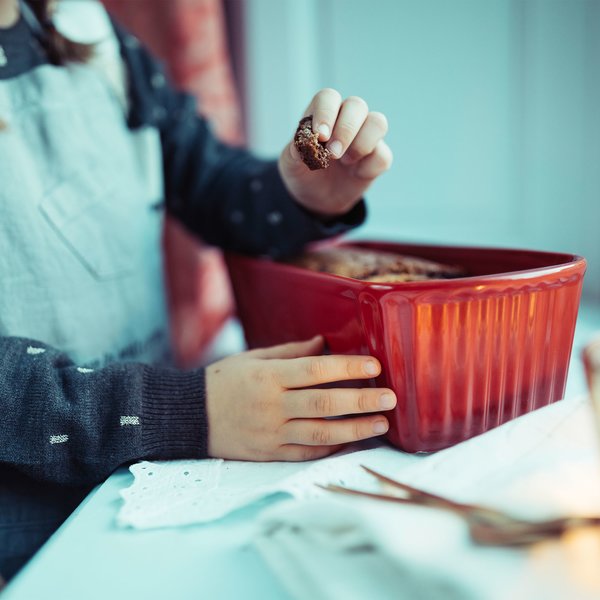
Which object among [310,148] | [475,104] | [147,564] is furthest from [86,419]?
[475,104]

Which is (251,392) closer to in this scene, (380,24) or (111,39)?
(111,39)

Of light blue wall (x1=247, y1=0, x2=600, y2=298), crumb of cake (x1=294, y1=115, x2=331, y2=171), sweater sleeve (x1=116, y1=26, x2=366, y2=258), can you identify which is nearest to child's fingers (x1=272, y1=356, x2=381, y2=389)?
crumb of cake (x1=294, y1=115, x2=331, y2=171)

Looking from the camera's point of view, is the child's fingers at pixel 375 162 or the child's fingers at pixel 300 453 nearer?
the child's fingers at pixel 300 453

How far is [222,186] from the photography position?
2.52 ft

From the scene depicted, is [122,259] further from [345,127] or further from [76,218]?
[345,127]

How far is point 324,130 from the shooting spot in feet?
1.46

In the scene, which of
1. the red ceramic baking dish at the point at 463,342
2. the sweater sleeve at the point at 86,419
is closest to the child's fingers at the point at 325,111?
the red ceramic baking dish at the point at 463,342

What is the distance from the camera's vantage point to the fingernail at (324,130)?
0.44m

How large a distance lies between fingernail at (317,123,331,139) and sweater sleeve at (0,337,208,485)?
8.4 inches

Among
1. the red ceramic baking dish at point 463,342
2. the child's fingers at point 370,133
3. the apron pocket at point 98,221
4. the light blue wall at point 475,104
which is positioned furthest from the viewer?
the light blue wall at point 475,104

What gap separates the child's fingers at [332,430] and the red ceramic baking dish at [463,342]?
0.01m

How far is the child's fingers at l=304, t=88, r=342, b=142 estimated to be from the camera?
1.47 feet

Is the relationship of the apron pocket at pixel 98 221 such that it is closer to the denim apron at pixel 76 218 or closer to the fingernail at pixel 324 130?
the denim apron at pixel 76 218

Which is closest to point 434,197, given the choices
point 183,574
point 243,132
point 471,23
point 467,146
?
point 467,146
